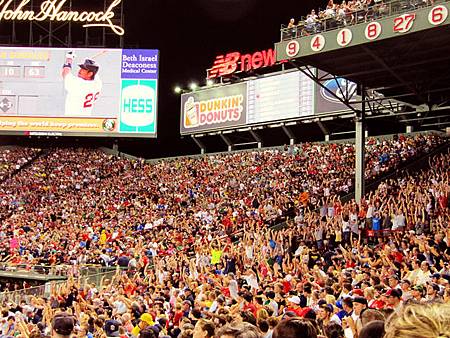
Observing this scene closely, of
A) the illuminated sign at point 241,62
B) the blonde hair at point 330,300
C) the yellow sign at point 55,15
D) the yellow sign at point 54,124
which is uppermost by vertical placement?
the yellow sign at point 55,15

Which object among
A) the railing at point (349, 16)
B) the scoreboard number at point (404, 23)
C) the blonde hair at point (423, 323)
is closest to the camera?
the blonde hair at point (423, 323)

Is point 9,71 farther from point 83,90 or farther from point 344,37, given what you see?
point 344,37

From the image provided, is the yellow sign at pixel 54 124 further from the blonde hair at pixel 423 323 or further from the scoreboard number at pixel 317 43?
the blonde hair at pixel 423 323

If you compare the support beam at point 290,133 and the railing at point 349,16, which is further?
the support beam at point 290,133

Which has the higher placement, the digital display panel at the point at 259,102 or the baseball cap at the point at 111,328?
the digital display panel at the point at 259,102

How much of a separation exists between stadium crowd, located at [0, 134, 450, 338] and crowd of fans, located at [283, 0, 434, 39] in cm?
548

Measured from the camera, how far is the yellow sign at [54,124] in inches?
1630

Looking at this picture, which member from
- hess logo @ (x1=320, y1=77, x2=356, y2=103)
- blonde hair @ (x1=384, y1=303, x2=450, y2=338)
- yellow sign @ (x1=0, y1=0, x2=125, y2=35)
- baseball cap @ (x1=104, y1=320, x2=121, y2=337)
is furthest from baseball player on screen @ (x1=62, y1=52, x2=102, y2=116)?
blonde hair @ (x1=384, y1=303, x2=450, y2=338)

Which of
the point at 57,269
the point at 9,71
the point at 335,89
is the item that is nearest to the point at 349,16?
the point at 335,89

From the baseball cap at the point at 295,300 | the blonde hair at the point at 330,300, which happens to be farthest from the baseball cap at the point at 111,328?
the blonde hair at the point at 330,300

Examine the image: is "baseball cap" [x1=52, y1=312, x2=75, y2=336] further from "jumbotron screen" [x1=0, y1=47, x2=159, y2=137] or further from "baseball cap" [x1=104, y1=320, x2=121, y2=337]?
"jumbotron screen" [x1=0, y1=47, x2=159, y2=137]

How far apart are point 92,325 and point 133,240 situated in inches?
550

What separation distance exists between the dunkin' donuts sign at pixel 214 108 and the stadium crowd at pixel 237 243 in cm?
221

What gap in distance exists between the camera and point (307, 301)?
34.1 feet
